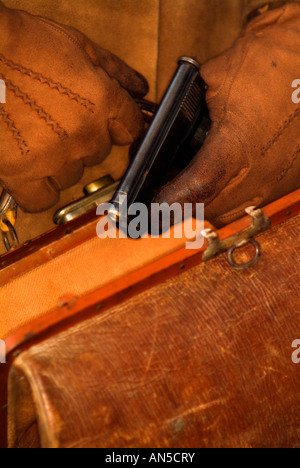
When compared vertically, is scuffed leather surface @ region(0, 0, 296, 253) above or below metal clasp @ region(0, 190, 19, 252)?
above

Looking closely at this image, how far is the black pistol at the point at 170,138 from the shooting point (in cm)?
89

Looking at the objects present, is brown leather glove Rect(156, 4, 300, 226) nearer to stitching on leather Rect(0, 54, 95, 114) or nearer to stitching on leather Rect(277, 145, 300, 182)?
stitching on leather Rect(277, 145, 300, 182)

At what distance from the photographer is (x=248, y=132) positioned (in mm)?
880

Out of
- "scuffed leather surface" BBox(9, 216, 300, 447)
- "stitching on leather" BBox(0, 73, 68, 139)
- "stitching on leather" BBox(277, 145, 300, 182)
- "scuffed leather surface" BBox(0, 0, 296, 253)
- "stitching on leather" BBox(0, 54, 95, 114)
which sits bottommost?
"scuffed leather surface" BBox(9, 216, 300, 447)

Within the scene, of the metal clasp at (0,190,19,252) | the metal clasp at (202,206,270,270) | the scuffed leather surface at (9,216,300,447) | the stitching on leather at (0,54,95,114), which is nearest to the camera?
the scuffed leather surface at (9,216,300,447)

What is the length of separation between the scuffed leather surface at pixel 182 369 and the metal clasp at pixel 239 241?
0.6 inches

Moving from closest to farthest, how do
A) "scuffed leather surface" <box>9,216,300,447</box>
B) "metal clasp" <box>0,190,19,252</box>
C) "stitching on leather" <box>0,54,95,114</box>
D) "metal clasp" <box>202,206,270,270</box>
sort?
"scuffed leather surface" <box>9,216,300,447</box> < "metal clasp" <box>202,206,270,270</box> < "stitching on leather" <box>0,54,95,114</box> < "metal clasp" <box>0,190,19,252</box>

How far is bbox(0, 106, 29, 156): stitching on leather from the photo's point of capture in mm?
869

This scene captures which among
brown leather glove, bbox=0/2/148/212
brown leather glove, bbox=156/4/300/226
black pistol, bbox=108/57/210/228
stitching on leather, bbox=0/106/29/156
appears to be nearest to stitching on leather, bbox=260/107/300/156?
brown leather glove, bbox=156/4/300/226

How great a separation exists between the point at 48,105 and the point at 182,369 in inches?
21.0

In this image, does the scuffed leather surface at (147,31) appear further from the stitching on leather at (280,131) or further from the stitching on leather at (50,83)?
the stitching on leather at (280,131)

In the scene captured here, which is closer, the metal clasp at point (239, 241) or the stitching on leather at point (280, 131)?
the metal clasp at point (239, 241)

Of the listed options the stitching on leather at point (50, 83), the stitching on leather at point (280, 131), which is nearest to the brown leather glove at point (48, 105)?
the stitching on leather at point (50, 83)

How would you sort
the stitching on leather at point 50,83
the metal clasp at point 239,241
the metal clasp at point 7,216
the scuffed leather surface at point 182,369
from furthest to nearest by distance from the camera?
1. the metal clasp at point 7,216
2. the stitching on leather at point 50,83
3. the metal clasp at point 239,241
4. the scuffed leather surface at point 182,369
